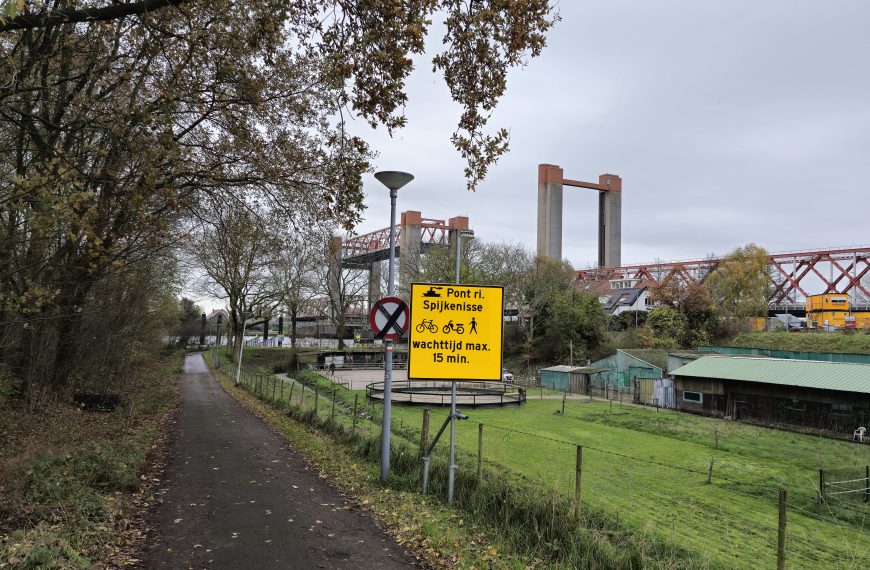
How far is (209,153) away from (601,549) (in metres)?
11.6

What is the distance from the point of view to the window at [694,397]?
105 feet

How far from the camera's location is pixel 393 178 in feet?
29.4

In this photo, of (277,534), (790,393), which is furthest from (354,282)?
(277,534)

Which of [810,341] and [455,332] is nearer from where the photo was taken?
[455,332]

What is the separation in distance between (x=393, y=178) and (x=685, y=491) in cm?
1070

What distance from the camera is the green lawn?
9.34m

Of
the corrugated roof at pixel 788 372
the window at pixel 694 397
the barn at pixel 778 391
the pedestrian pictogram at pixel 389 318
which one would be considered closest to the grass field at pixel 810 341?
the corrugated roof at pixel 788 372

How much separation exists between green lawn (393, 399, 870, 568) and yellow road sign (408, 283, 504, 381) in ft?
7.05

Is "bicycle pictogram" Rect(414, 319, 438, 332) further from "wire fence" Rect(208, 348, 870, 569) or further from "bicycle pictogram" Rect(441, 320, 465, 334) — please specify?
"wire fence" Rect(208, 348, 870, 569)

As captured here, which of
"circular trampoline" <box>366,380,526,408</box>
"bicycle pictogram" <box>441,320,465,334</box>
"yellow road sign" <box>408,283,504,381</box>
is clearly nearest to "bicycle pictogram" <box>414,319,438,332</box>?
"yellow road sign" <box>408,283,504,381</box>

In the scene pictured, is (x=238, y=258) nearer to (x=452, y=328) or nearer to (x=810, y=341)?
(x=452, y=328)

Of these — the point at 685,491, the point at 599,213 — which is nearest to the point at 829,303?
the point at 685,491

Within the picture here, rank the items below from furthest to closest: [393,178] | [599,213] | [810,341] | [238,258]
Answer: [599,213], [810,341], [238,258], [393,178]

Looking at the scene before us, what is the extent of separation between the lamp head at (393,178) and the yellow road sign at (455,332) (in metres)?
1.88
